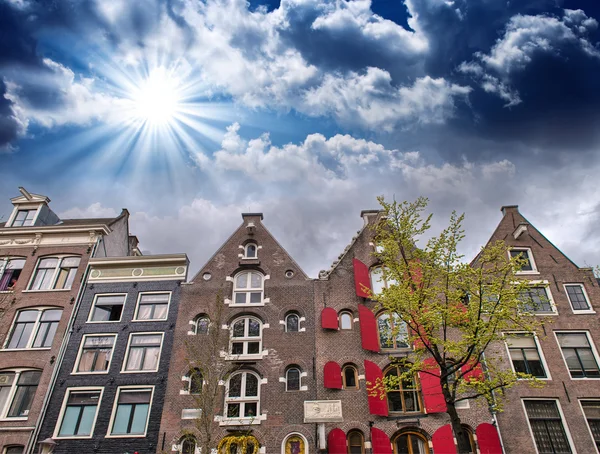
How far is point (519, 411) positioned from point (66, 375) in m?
23.0

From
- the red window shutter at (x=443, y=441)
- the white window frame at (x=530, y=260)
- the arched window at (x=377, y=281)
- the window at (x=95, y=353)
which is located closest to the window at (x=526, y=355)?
the white window frame at (x=530, y=260)

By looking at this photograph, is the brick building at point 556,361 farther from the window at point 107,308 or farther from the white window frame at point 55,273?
the white window frame at point 55,273

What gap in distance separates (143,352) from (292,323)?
842 centimetres

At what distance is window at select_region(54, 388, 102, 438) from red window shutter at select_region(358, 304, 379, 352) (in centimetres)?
1414

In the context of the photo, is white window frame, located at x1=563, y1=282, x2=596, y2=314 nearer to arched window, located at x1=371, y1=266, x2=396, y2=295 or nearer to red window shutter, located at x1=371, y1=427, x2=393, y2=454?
arched window, located at x1=371, y1=266, x2=396, y2=295

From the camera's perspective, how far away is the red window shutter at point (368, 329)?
20.8 metres

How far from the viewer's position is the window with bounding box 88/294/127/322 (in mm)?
23875

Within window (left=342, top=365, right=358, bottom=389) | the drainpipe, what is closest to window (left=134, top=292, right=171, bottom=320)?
the drainpipe

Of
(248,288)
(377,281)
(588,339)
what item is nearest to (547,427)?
(588,339)

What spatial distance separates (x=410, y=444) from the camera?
18.8m

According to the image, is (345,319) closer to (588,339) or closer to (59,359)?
(588,339)

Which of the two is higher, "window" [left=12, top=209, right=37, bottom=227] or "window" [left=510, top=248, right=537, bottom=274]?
"window" [left=12, top=209, right=37, bottom=227]

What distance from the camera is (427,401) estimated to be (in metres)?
19.2

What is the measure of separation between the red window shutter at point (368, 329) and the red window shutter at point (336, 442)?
421cm
